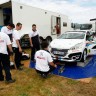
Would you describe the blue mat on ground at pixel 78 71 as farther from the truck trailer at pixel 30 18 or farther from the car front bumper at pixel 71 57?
the truck trailer at pixel 30 18

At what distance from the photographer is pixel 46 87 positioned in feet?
17.8

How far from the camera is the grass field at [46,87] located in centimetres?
500

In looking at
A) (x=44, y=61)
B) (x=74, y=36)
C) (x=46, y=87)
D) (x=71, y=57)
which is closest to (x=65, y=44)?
(x=71, y=57)

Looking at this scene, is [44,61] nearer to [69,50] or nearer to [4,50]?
[4,50]

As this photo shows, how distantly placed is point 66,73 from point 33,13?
6.89m

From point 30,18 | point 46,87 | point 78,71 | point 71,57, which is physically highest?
point 30,18

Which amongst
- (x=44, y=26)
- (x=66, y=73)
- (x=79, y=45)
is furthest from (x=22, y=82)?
(x=44, y=26)

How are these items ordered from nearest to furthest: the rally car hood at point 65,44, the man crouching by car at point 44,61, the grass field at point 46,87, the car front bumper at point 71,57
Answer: the grass field at point 46,87 < the man crouching by car at point 44,61 < the car front bumper at point 71,57 < the rally car hood at point 65,44

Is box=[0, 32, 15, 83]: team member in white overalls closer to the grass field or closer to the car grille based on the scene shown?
the grass field

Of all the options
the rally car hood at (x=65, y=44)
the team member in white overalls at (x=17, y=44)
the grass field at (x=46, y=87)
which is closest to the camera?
the grass field at (x=46, y=87)

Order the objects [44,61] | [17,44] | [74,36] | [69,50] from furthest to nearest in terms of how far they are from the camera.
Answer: [74,36] → [69,50] → [17,44] → [44,61]

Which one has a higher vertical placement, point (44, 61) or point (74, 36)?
point (74, 36)

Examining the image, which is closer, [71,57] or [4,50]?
[4,50]

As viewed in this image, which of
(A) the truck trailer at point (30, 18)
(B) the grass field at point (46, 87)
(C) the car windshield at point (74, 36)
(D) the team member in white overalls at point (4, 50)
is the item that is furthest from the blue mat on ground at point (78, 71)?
(A) the truck trailer at point (30, 18)
